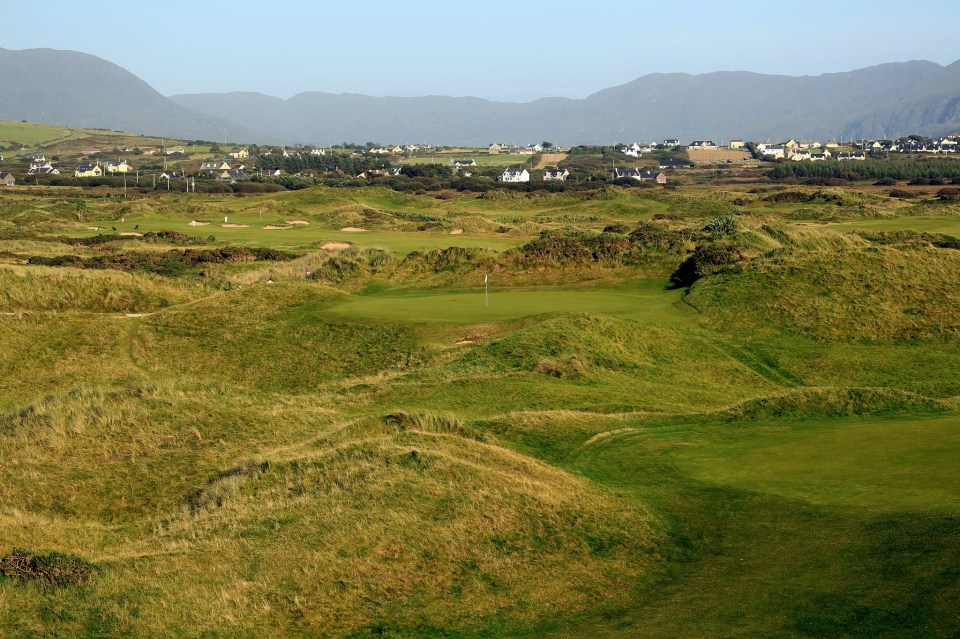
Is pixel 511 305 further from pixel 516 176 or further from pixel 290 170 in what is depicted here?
pixel 290 170

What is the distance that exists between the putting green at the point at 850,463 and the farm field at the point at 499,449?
85 millimetres

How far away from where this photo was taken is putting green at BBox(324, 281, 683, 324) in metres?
32.7

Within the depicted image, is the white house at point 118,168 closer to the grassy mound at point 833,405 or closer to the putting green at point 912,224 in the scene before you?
the putting green at point 912,224

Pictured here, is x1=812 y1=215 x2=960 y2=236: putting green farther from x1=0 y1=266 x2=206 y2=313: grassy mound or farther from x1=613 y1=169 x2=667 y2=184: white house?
x1=613 y1=169 x2=667 y2=184: white house

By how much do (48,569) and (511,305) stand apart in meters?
23.5

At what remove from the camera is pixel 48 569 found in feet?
39.9

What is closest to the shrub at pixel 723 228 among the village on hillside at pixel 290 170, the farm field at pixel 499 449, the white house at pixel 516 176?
the farm field at pixel 499 449

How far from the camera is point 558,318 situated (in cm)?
2977

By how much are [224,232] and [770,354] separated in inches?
2051

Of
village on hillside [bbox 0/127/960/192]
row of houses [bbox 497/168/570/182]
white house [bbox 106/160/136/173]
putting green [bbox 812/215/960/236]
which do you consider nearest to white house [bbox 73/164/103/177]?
village on hillside [bbox 0/127/960/192]

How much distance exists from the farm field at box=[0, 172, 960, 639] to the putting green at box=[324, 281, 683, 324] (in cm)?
24

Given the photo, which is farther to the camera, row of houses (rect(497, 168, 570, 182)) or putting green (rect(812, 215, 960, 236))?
row of houses (rect(497, 168, 570, 182))

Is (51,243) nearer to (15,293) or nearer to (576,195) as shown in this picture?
(15,293)

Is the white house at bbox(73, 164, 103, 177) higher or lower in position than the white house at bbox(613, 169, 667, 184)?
lower
